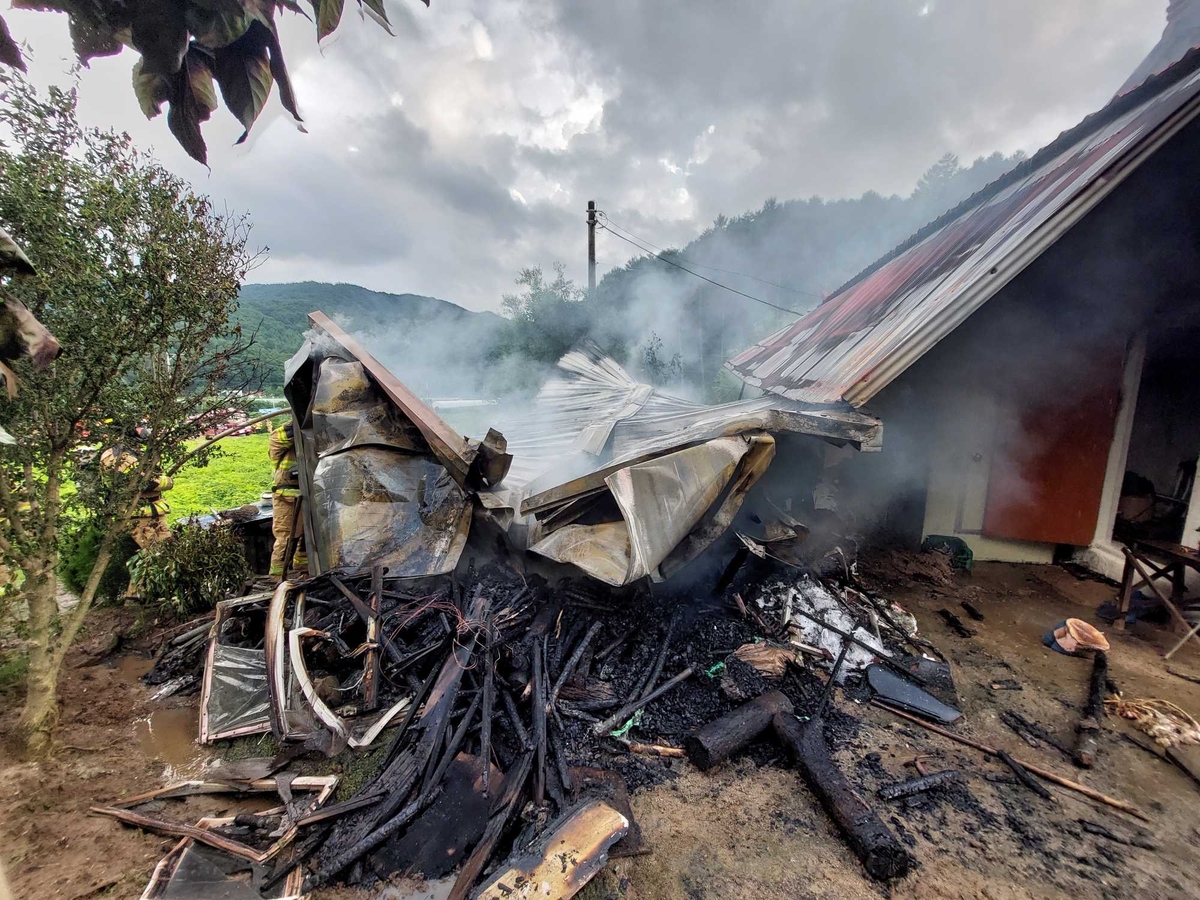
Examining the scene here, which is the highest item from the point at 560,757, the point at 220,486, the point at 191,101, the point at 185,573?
the point at 191,101

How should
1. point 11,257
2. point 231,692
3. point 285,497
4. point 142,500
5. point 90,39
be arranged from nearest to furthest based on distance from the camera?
1. point 90,39
2. point 11,257
3. point 231,692
4. point 142,500
5. point 285,497

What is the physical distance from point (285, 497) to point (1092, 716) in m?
8.21

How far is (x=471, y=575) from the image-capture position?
447cm

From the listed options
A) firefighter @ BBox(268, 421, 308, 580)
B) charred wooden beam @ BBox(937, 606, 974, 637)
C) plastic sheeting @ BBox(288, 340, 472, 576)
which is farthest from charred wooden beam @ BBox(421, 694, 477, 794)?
charred wooden beam @ BBox(937, 606, 974, 637)

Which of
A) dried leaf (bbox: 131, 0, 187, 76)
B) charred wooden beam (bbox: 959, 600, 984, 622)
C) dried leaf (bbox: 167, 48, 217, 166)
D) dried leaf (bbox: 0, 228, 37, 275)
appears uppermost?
dried leaf (bbox: 131, 0, 187, 76)

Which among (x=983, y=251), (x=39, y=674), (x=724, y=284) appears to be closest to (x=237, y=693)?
(x=39, y=674)

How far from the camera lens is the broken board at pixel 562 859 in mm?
2168

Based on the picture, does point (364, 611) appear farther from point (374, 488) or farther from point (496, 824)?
point (496, 824)

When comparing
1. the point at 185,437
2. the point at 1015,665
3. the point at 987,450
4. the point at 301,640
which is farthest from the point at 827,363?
the point at 185,437

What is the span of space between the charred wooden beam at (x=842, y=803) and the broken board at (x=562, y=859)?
1.27 m

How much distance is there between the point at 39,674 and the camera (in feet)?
9.74

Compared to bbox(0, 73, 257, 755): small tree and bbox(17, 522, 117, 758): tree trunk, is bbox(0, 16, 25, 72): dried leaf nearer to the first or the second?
bbox(0, 73, 257, 755): small tree

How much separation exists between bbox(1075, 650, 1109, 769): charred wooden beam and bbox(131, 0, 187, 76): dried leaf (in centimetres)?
558

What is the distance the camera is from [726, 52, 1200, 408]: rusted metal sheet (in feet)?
11.6
